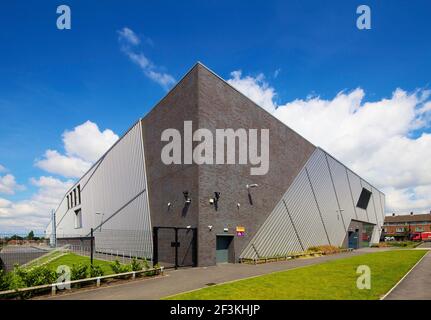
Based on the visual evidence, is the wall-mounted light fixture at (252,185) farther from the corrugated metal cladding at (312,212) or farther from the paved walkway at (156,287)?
the paved walkway at (156,287)

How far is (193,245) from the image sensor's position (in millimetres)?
19906

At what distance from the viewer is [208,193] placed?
2081cm

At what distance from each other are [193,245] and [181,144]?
755 centimetres

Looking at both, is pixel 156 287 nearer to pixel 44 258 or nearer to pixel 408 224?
pixel 44 258

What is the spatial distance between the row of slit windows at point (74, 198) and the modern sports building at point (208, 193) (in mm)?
10539

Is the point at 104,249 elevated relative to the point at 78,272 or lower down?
lower down

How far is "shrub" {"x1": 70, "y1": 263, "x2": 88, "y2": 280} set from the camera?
12.4 meters

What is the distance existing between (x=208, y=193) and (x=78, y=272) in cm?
1002

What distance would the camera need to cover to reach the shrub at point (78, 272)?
40.5 ft

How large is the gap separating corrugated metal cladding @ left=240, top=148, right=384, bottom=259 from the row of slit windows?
119 ft

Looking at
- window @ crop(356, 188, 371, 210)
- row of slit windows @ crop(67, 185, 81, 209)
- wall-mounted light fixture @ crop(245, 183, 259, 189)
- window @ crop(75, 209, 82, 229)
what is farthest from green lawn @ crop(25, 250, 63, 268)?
window @ crop(356, 188, 371, 210)

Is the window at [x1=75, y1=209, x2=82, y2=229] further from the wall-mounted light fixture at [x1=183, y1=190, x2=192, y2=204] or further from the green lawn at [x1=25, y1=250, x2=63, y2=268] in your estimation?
the wall-mounted light fixture at [x1=183, y1=190, x2=192, y2=204]

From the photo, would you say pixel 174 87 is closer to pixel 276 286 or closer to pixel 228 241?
pixel 228 241

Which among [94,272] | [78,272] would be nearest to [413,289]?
[94,272]
